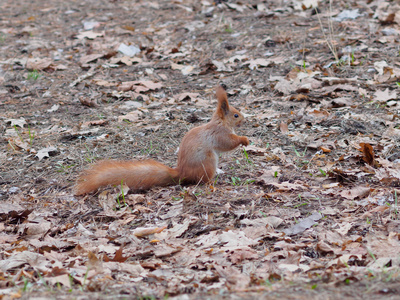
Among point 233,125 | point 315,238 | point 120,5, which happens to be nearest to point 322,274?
point 315,238

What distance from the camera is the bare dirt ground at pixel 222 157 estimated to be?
8.05ft

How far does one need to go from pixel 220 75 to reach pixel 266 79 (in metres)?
0.72

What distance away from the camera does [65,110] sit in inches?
227

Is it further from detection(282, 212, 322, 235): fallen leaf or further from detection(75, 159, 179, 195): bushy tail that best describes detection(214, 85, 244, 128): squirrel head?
detection(282, 212, 322, 235): fallen leaf

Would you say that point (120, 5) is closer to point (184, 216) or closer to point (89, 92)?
point (89, 92)

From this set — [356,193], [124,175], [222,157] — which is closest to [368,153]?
[356,193]

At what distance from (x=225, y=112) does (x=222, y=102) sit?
0.34ft

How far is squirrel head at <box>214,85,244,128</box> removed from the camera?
13.5ft

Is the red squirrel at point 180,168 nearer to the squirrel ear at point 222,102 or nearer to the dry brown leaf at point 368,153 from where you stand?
the squirrel ear at point 222,102

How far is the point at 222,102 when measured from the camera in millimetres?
4121

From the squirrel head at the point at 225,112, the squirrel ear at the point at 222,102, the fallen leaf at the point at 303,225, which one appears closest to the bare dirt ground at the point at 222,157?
the fallen leaf at the point at 303,225

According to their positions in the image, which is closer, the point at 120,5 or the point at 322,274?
the point at 322,274

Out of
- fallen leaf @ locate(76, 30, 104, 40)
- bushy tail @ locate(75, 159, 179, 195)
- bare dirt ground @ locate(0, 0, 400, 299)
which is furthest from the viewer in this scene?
fallen leaf @ locate(76, 30, 104, 40)

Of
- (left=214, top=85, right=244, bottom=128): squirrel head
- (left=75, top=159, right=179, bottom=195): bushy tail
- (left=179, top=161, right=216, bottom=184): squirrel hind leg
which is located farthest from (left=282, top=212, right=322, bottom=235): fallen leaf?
(left=214, top=85, right=244, bottom=128): squirrel head
